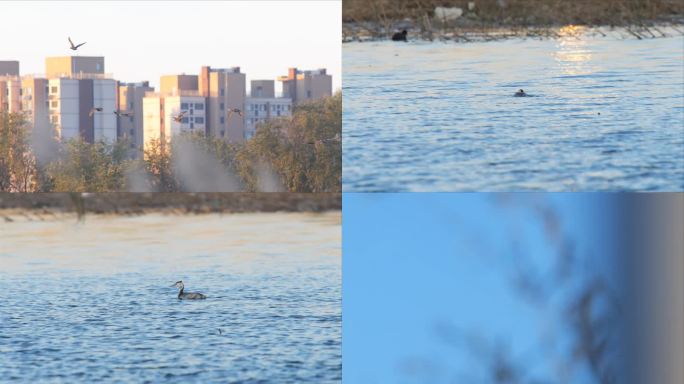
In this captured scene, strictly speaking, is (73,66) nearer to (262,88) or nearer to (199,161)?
(199,161)

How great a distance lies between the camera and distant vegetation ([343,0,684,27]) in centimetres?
754

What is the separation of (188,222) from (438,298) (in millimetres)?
2162

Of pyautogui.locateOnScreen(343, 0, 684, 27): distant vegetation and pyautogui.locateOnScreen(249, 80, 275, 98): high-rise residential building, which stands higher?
pyautogui.locateOnScreen(343, 0, 684, 27): distant vegetation

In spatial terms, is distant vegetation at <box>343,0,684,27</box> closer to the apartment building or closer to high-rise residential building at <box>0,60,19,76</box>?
the apartment building

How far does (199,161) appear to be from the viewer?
25.7ft

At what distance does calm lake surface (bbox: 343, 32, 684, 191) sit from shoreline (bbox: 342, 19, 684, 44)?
4 centimetres

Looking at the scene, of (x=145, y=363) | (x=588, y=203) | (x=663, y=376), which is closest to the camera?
(x=663, y=376)

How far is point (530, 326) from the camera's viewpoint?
7227mm

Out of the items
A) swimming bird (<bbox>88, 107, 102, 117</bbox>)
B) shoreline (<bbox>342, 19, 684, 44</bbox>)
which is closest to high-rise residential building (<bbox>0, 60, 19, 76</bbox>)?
swimming bird (<bbox>88, 107, 102, 117</bbox>)

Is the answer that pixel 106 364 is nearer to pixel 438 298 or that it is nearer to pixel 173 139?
pixel 173 139

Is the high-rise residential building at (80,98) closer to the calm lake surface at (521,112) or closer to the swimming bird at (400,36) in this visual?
the calm lake surface at (521,112)

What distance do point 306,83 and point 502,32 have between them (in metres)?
1.26

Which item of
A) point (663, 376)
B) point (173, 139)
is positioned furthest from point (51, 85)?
point (663, 376)

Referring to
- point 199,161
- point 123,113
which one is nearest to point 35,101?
point 123,113
